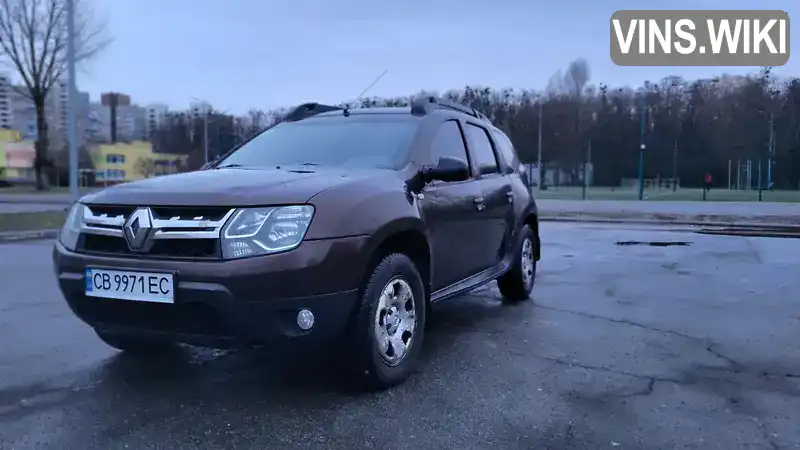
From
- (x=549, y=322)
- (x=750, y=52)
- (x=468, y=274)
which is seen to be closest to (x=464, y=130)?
(x=468, y=274)

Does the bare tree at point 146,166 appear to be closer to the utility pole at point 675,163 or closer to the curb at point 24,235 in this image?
the utility pole at point 675,163

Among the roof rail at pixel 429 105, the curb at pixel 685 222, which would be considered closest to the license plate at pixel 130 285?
the roof rail at pixel 429 105

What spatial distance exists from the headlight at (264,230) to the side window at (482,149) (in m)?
2.46

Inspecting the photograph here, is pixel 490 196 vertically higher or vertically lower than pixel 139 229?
A: higher

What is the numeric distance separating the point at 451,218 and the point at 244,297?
1.91 m

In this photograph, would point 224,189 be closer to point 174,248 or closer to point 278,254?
point 174,248

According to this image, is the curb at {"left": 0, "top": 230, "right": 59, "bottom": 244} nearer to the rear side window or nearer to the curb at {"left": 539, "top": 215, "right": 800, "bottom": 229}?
the rear side window

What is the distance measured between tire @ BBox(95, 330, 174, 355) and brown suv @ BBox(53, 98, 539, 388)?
14 mm

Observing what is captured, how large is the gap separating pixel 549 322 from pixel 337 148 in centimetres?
244

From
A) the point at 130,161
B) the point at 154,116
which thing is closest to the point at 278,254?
the point at 130,161

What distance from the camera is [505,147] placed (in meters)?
6.87

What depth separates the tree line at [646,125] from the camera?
65.2 m

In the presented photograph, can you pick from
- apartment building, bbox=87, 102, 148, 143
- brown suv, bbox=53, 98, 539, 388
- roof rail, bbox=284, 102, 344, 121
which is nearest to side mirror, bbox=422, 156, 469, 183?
brown suv, bbox=53, 98, 539, 388

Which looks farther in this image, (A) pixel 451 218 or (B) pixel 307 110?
(B) pixel 307 110
